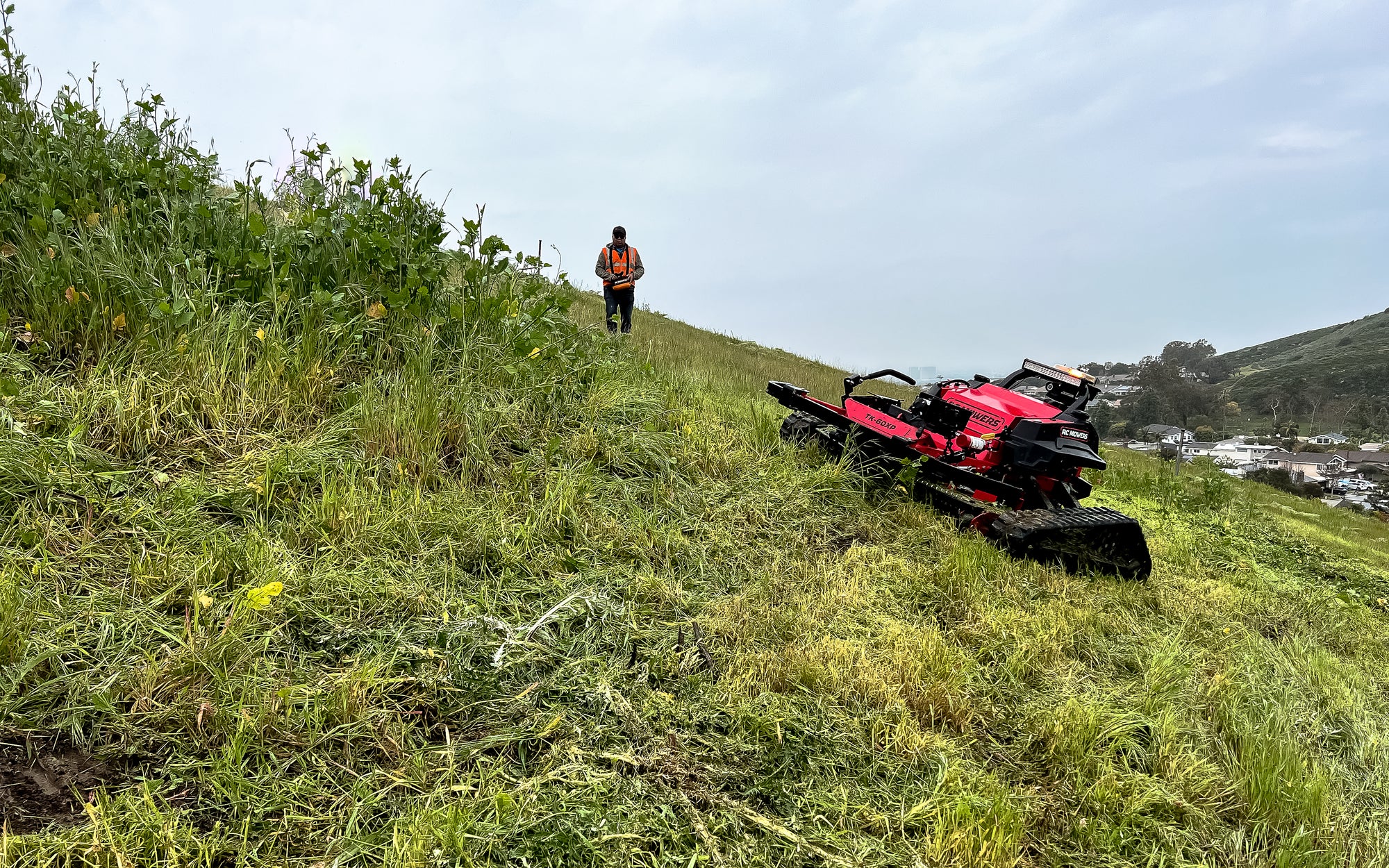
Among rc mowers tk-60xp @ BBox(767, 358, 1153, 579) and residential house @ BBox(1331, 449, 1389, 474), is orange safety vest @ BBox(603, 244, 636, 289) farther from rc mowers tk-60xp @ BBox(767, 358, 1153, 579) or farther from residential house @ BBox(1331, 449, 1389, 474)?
residential house @ BBox(1331, 449, 1389, 474)

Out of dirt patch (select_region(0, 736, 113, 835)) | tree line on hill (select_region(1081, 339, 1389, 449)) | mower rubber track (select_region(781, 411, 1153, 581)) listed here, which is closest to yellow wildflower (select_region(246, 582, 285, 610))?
dirt patch (select_region(0, 736, 113, 835))

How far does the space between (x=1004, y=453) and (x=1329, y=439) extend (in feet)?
327

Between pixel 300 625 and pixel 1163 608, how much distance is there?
481 cm

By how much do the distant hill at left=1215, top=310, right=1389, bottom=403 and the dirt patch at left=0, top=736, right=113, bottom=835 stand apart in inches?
5166

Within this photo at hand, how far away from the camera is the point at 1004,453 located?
16.5 ft

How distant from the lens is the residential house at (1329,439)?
73750mm

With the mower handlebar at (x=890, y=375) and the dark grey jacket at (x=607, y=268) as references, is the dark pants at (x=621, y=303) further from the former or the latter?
the mower handlebar at (x=890, y=375)

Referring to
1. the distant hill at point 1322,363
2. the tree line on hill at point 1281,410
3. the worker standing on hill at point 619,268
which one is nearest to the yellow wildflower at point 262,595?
the worker standing on hill at point 619,268

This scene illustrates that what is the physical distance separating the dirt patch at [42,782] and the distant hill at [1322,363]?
131 m

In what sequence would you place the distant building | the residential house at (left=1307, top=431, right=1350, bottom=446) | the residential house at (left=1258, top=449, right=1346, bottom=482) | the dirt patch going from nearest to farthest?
the dirt patch < the residential house at (left=1258, top=449, right=1346, bottom=482) < the distant building < the residential house at (left=1307, top=431, right=1350, bottom=446)

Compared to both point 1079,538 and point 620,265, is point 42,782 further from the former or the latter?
point 620,265

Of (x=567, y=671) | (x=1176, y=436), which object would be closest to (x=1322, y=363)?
(x=1176, y=436)

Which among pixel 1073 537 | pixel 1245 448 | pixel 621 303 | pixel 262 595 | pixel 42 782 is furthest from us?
pixel 1245 448

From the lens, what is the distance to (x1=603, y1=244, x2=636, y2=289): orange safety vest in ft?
33.6
